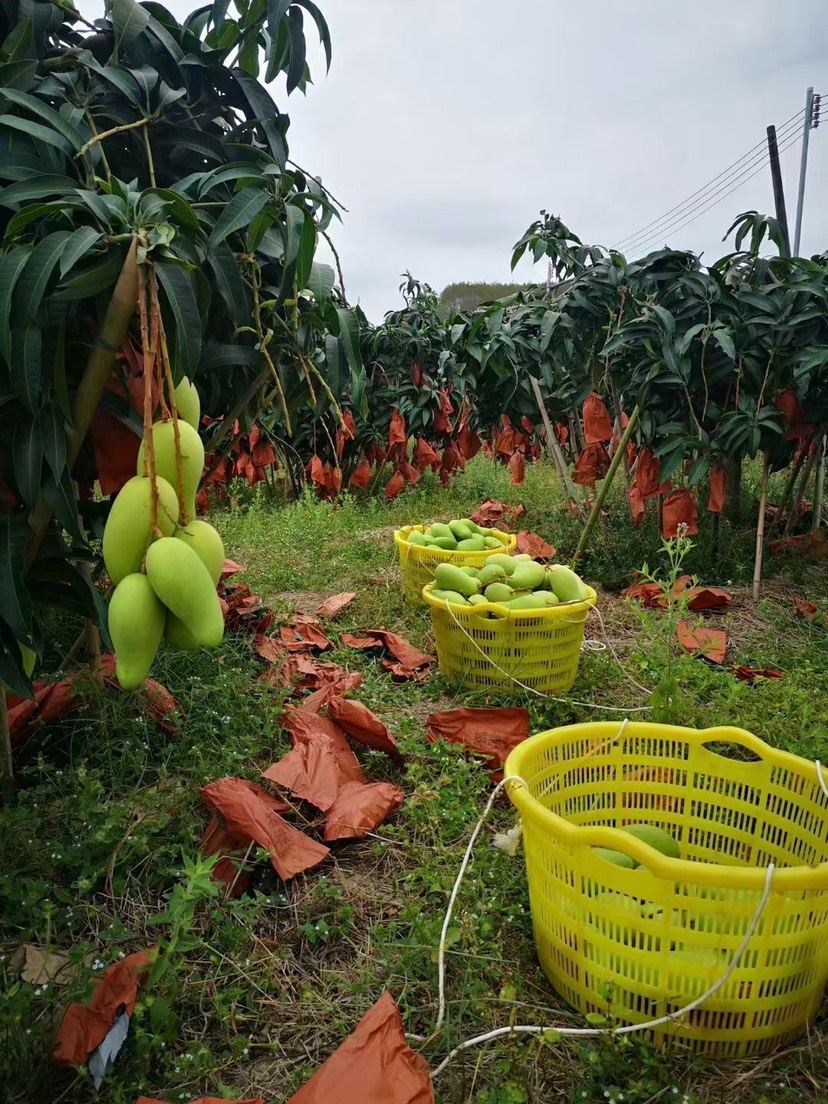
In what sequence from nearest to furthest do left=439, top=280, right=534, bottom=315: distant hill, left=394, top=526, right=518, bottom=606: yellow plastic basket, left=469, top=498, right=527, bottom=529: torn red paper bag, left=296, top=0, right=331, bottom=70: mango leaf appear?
1. left=296, top=0, right=331, bottom=70: mango leaf
2. left=394, top=526, right=518, bottom=606: yellow plastic basket
3. left=469, top=498, right=527, bottom=529: torn red paper bag
4. left=439, top=280, right=534, bottom=315: distant hill

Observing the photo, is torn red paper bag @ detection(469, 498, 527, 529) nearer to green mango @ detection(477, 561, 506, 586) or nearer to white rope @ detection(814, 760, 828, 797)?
→ green mango @ detection(477, 561, 506, 586)

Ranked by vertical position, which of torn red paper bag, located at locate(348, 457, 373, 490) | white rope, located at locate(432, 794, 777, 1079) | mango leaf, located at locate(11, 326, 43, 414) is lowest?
white rope, located at locate(432, 794, 777, 1079)

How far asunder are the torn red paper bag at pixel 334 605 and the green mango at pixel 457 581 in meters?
0.71

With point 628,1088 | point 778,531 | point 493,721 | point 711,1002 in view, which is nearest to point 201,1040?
point 628,1088

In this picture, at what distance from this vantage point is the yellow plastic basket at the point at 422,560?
3.21 metres

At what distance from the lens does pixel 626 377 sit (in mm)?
4105

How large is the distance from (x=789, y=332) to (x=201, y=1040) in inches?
138

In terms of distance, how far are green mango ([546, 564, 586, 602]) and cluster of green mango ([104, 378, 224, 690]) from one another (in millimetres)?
1954

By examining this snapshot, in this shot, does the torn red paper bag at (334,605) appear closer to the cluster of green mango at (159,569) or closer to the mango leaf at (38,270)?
the mango leaf at (38,270)

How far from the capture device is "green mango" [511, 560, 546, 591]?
2.65m

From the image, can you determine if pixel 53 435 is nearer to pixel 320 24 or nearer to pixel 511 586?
pixel 320 24

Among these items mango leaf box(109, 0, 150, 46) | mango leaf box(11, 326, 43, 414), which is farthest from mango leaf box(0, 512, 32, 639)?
mango leaf box(109, 0, 150, 46)

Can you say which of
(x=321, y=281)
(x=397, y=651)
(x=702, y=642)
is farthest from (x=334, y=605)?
(x=321, y=281)

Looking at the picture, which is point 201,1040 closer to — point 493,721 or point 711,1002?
point 711,1002
